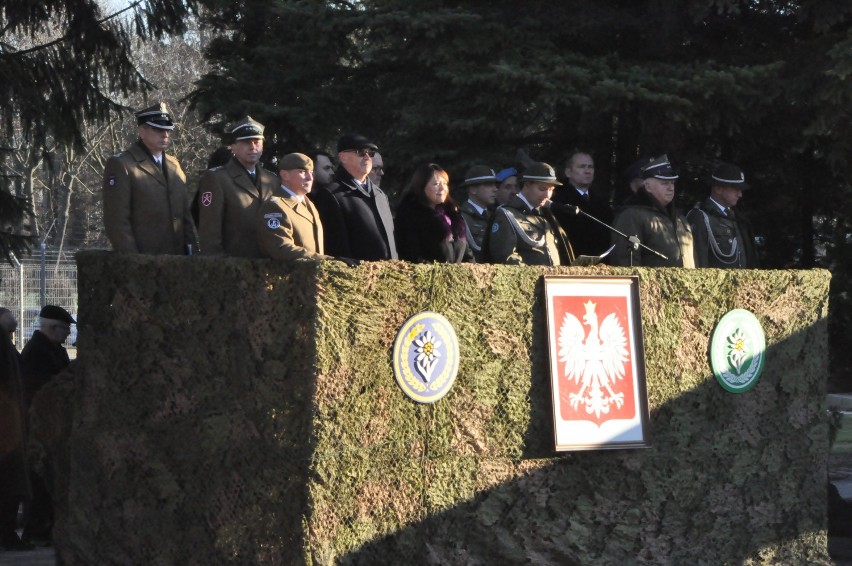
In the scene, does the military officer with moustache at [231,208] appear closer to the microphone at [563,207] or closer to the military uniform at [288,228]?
the military uniform at [288,228]

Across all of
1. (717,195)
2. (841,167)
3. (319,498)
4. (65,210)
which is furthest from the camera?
(65,210)

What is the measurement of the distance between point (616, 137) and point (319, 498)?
320 inches

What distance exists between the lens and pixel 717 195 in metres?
10.6

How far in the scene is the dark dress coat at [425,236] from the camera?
328 inches

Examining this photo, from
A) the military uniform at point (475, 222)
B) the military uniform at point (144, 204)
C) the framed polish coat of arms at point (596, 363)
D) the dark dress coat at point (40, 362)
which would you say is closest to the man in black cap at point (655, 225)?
the military uniform at point (475, 222)

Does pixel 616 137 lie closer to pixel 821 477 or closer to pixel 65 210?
pixel 821 477

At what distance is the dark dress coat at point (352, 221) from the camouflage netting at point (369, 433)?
85 centimetres

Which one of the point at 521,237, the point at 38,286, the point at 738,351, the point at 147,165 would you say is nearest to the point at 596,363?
the point at 521,237

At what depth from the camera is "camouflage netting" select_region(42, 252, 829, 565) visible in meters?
6.80

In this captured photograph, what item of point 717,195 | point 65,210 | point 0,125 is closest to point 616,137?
point 717,195

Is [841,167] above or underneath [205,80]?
underneath

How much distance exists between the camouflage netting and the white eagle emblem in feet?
0.66

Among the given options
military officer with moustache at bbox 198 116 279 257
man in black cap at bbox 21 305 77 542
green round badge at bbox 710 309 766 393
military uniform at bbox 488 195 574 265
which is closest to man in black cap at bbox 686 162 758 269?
green round badge at bbox 710 309 766 393

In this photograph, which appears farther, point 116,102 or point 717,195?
point 116,102
